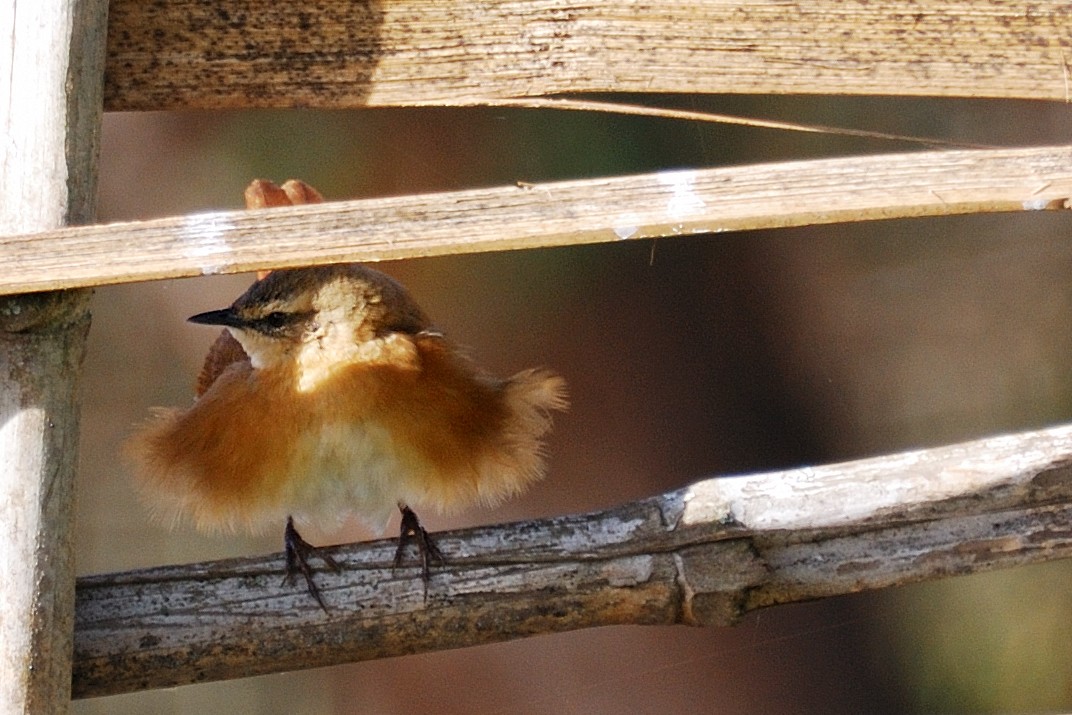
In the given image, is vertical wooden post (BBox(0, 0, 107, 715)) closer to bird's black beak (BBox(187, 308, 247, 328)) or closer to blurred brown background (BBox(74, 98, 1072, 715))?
bird's black beak (BBox(187, 308, 247, 328))

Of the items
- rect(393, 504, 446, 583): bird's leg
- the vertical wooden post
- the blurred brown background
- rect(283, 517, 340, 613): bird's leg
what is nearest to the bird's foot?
rect(393, 504, 446, 583): bird's leg

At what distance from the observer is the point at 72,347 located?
1.80 m

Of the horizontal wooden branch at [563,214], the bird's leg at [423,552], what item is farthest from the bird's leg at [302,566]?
the horizontal wooden branch at [563,214]

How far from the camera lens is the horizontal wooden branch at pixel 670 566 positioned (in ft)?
6.57

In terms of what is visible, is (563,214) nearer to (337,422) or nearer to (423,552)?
(423,552)

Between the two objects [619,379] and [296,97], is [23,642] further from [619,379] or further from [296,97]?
[619,379]

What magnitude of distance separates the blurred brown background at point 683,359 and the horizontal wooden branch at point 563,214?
215cm

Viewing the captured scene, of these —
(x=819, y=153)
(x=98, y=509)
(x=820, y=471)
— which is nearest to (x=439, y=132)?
(x=819, y=153)

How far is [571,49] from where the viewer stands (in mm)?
1939

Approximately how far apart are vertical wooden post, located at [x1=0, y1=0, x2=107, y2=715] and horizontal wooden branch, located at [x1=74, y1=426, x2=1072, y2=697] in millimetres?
250

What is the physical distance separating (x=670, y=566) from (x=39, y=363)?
39.4 inches

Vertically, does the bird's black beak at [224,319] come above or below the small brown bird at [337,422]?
above

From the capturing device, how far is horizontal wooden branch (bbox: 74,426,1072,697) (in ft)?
6.57

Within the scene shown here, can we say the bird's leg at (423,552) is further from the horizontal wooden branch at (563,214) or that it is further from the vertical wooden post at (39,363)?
the horizontal wooden branch at (563,214)
